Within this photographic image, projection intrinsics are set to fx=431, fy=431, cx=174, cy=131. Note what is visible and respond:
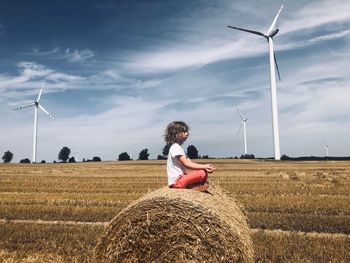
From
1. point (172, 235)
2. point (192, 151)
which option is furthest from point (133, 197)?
point (192, 151)

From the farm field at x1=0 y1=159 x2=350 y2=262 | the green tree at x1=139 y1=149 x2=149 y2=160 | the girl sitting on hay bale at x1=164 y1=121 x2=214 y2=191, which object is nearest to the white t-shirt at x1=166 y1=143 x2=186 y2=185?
the girl sitting on hay bale at x1=164 y1=121 x2=214 y2=191

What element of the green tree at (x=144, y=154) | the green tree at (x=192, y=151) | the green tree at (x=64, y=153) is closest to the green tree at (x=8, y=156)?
the green tree at (x=64, y=153)

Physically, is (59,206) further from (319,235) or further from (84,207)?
(319,235)

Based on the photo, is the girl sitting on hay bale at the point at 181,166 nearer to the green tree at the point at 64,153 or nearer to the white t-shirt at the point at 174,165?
the white t-shirt at the point at 174,165

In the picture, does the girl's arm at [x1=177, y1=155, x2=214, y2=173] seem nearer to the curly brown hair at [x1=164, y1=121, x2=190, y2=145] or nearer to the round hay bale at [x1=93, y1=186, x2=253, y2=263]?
the curly brown hair at [x1=164, y1=121, x2=190, y2=145]

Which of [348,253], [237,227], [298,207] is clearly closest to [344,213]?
[298,207]

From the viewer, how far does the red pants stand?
7.95 meters

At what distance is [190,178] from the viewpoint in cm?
797

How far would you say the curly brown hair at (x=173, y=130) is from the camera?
815cm

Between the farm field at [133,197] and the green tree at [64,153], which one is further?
the green tree at [64,153]

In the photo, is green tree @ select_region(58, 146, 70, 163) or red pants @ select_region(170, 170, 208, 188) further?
green tree @ select_region(58, 146, 70, 163)

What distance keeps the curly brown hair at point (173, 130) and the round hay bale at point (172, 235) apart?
1.34 m

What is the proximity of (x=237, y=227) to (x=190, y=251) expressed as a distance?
1.01 meters

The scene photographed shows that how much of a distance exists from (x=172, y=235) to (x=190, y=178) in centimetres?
142
